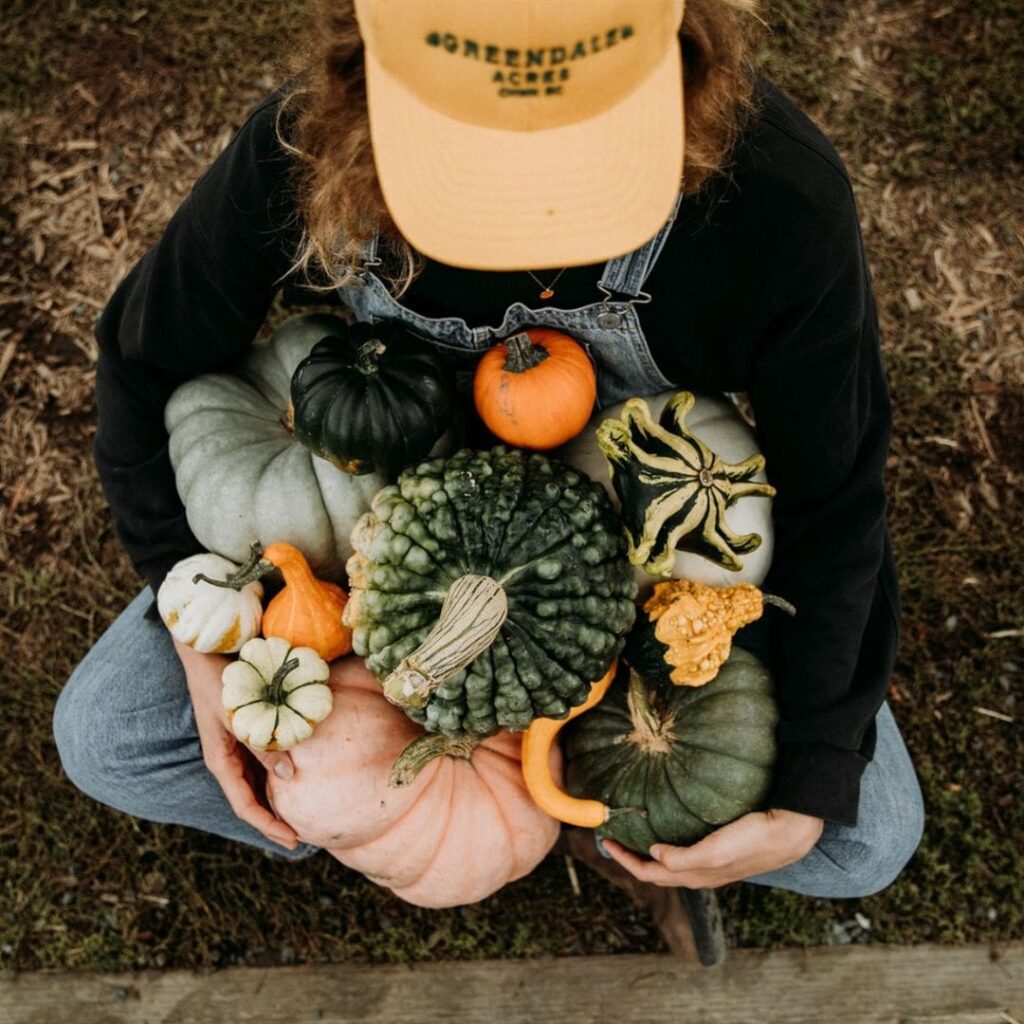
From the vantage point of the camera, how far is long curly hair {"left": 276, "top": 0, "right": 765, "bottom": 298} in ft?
4.51

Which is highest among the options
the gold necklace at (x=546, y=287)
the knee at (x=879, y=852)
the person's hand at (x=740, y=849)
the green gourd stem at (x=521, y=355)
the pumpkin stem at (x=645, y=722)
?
the gold necklace at (x=546, y=287)

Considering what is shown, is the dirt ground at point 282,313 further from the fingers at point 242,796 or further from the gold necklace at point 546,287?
the gold necklace at point 546,287

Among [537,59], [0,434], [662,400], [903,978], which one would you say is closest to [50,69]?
[0,434]

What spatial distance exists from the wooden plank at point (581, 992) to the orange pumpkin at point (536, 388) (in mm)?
1607

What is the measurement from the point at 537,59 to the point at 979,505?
7.56 ft

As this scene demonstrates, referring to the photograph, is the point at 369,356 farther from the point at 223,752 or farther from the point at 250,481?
the point at 223,752

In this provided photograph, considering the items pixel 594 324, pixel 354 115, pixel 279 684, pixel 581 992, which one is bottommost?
pixel 581 992

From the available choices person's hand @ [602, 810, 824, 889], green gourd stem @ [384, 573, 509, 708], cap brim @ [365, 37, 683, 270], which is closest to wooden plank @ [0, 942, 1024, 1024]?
person's hand @ [602, 810, 824, 889]

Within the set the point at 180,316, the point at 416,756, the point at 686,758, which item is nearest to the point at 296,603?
the point at 416,756

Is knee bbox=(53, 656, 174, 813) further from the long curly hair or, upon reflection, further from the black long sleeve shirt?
the long curly hair

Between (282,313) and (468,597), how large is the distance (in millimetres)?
1728

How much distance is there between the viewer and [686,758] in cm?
202

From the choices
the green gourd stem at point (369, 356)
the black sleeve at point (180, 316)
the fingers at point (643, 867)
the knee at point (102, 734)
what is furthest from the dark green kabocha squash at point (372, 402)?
Result: the fingers at point (643, 867)

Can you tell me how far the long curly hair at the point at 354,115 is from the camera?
4.51 feet
